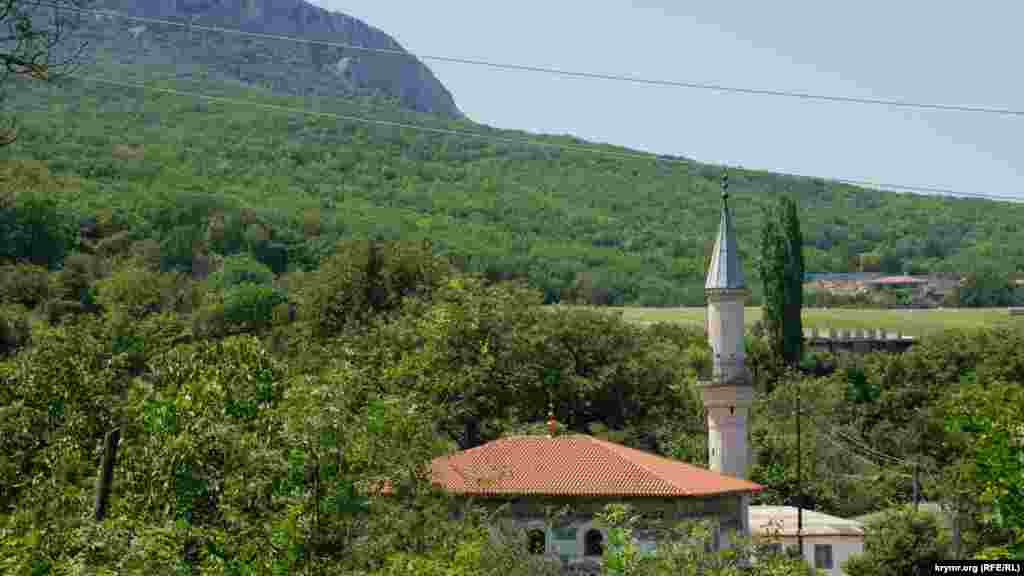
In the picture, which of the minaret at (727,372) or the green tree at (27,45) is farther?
the minaret at (727,372)

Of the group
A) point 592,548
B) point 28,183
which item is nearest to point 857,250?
point 28,183

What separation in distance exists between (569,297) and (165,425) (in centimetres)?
8995

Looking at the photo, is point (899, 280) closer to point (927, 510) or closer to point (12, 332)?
point (927, 510)

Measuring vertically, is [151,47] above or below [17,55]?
above

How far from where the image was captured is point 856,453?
6831 centimetres

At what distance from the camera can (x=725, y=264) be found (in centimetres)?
4816

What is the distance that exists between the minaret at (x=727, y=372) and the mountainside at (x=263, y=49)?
314 ft

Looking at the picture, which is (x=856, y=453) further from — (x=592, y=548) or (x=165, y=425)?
(x=165, y=425)

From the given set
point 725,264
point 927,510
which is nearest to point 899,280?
point 927,510

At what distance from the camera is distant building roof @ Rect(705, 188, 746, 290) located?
47.8 metres

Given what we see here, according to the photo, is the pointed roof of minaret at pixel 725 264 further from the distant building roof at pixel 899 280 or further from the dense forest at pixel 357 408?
A: the distant building roof at pixel 899 280

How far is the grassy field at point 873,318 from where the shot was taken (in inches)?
4016

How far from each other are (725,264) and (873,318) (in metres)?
62.0

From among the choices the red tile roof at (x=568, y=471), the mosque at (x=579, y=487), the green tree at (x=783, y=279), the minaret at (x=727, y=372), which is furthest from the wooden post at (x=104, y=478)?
the green tree at (x=783, y=279)
